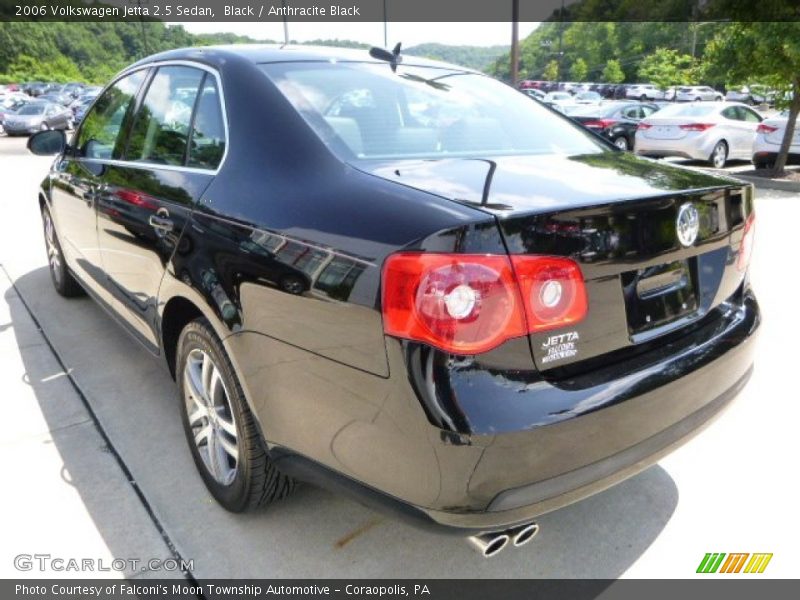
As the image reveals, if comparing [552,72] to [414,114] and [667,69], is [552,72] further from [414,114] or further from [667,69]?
[414,114]

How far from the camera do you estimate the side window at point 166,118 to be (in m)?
2.69

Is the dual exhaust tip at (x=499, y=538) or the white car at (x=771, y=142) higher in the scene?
the dual exhaust tip at (x=499, y=538)

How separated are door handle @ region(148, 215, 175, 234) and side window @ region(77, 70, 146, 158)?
87 cm

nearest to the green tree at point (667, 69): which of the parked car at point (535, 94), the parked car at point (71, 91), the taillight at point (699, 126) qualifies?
the parked car at point (535, 94)

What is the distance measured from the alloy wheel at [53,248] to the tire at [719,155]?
12332mm

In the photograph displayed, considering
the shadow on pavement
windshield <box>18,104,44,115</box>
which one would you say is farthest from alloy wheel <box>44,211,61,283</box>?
windshield <box>18,104,44,115</box>

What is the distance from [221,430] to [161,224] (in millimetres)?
847

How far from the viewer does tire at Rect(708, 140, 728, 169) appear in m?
13.1

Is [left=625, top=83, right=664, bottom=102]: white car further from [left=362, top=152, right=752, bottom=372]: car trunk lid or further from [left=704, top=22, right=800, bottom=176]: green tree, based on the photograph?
[left=362, top=152, right=752, bottom=372]: car trunk lid

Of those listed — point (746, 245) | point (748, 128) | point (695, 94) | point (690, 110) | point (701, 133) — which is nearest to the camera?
point (746, 245)

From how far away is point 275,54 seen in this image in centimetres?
265

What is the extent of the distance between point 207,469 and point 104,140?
205cm

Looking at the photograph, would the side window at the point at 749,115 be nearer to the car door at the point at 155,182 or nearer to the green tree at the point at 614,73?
the car door at the point at 155,182

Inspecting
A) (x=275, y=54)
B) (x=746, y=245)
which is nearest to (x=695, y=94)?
(x=746, y=245)
